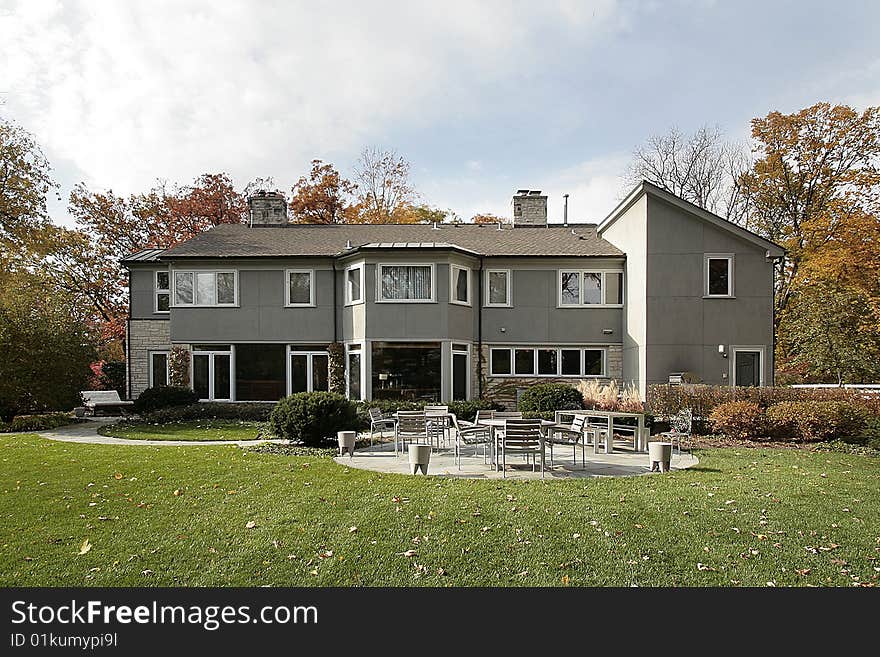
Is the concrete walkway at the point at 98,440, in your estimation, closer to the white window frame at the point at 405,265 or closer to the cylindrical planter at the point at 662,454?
the white window frame at the point at 405,265

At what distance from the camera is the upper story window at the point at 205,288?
23.3 m

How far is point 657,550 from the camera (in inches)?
265

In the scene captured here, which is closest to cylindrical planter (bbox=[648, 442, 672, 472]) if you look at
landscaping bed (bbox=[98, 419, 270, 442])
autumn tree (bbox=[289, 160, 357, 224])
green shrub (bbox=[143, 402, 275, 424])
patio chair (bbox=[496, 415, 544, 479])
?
patio chair (bbox=[496, 415, 544, 479])

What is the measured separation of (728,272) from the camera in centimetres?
2053

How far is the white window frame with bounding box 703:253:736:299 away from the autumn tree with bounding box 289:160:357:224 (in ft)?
71.4

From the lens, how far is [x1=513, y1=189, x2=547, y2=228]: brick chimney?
27.1 m

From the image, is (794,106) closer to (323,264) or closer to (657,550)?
(323,264)

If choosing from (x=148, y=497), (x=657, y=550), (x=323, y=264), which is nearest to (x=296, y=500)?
(x=148, y=497)

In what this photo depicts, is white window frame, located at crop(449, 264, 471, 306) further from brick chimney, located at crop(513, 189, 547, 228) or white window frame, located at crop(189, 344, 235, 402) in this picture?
white window frame, located at crop(189, 344, 235, 402)

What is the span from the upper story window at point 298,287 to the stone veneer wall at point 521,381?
22.7 ft

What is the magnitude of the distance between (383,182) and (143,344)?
18017 mm

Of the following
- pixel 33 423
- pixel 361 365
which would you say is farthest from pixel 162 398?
pixel 361 365

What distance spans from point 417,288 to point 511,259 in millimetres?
3835

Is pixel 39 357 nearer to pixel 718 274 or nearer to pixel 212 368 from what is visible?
pixel 212 368
